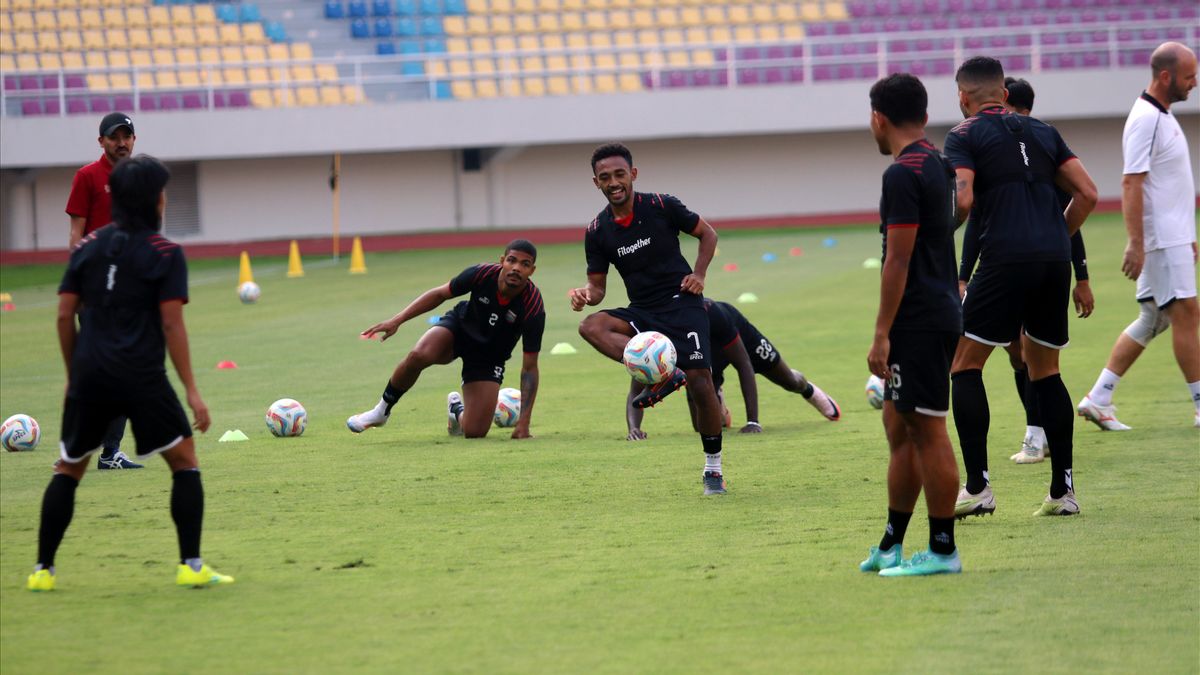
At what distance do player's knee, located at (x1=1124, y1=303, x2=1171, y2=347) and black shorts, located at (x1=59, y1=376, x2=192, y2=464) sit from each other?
6.31 metres

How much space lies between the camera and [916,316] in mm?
6250

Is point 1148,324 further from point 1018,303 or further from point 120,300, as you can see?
point 120,300

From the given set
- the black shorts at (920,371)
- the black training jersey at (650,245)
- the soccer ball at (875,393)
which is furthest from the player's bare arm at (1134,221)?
the soccer ball at (875,393)

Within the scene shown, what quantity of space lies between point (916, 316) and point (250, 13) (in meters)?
36.8

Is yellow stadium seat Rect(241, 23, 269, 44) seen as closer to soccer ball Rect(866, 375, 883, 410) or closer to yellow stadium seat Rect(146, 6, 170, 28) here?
yellow stadium seat Rect(146, 6, 170, 28)

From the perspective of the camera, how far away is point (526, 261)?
10766 millimetres

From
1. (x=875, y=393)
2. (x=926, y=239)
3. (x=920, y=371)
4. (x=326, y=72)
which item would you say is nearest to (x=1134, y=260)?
(x=926, y=239)

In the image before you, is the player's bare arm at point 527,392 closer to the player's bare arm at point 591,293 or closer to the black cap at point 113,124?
the player's bare arm at point 591,293

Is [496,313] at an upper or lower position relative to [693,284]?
lower

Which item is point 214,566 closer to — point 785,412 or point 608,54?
point 785,412

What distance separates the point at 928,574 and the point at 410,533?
2.53m

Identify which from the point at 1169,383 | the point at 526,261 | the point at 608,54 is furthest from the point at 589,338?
the point at 608,54

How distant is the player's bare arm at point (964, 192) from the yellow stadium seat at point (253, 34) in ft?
113

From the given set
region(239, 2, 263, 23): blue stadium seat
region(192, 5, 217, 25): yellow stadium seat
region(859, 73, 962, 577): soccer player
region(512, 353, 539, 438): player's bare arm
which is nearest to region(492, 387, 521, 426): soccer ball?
region(512, 353, 539, 438): player's bare arm
